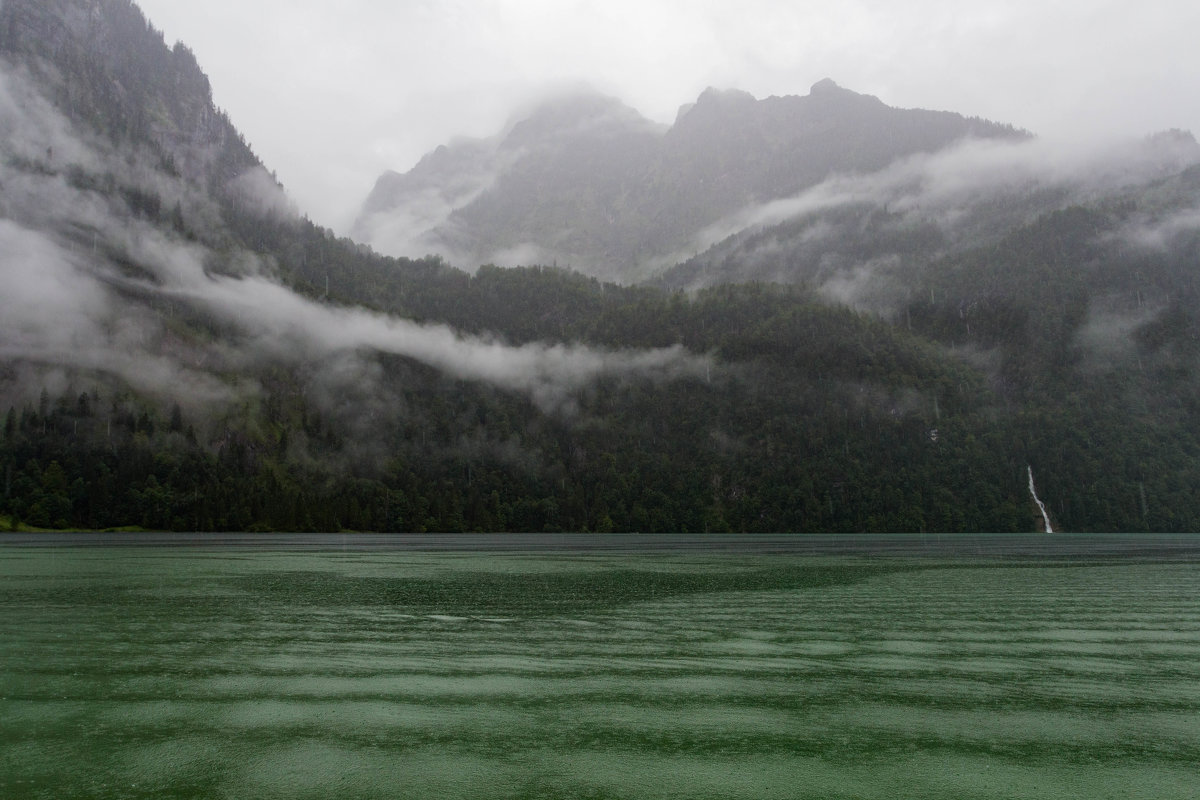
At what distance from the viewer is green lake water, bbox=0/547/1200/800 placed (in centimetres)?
1386

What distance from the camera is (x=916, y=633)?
31156 millimetres

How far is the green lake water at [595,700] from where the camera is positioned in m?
13.9

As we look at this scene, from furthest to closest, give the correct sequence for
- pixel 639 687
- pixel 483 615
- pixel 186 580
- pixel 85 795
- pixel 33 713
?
pixel 186 580, pixel 483 615, pixel 639 687, pixel 33 713, pixel 85 795

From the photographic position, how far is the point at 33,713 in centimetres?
1795

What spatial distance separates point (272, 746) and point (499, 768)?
4.76 m

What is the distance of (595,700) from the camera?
19422mm

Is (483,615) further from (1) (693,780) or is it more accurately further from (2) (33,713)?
(1) (693,780)

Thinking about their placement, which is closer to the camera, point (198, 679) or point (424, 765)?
point (424, 765)

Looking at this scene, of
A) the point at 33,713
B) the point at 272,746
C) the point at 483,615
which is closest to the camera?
the point at 272,746

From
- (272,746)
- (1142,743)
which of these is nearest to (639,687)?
(272,746)

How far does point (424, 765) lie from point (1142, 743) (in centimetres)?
1447

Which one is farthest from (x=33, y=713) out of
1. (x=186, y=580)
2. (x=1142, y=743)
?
(x=186, y=580)

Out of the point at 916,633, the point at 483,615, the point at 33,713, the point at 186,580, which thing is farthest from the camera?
the point at 186,580

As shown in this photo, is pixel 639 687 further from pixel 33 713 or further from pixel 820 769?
pixel 33 713
